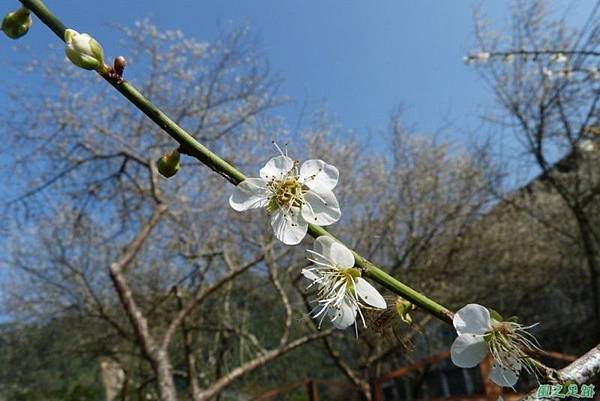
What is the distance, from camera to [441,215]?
7.88 meters

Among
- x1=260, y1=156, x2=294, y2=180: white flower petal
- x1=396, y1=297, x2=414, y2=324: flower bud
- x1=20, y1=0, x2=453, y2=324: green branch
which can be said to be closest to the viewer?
x1=20, y1=0, x2=453, y2=324: green branch

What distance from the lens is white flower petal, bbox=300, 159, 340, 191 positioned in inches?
25.7

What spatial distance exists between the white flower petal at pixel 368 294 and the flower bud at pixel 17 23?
1.44ft

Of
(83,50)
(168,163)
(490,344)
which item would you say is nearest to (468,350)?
(490,344)

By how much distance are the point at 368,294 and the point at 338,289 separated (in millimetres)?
49

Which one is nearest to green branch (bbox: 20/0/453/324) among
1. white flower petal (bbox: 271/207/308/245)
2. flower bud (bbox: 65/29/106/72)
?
flower bud (bbox: 65/29/106/72)

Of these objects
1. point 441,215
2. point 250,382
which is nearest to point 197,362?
point 250,382

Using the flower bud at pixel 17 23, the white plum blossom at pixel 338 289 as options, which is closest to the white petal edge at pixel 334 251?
the white plum blossom at pixel 338 289

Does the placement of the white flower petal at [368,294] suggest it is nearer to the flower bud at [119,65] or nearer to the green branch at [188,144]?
the green branch at [188,144]

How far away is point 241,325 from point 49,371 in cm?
357

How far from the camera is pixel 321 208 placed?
2.05ft

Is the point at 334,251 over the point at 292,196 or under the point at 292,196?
under

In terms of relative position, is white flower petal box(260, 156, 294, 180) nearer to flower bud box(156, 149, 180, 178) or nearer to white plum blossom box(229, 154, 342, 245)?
white plum blossom box(229, 154, 342, 245)

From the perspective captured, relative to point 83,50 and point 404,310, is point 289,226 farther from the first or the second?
point 83,50
